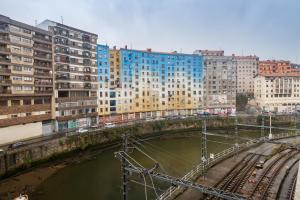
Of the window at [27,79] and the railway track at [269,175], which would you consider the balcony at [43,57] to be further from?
the railway track at [269,175]

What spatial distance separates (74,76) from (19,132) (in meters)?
24.4

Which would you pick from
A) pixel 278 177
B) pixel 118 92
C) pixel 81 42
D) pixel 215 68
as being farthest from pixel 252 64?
pixel 278 177

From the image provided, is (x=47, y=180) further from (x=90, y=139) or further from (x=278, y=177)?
(x=278, y=177)

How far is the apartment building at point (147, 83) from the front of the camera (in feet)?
311

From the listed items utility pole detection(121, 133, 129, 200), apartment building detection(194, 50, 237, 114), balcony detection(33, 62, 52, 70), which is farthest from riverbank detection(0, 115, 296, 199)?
apartment building detection(194, 50, 237, 114)

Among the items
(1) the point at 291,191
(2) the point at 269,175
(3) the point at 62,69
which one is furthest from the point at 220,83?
(1) the point at 291,191

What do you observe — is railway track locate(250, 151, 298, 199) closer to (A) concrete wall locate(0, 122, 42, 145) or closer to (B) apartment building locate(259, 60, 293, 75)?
(A) concrete wall locate(0, 122, 42, 145)

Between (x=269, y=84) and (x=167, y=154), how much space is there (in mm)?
84277

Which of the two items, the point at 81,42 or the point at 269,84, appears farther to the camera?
the point at 269,84

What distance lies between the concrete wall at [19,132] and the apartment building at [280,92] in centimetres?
10347

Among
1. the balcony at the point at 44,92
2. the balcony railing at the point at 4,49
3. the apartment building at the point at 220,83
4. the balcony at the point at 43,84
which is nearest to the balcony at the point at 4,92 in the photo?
the balcony at the point at 44,92

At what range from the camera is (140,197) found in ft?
126

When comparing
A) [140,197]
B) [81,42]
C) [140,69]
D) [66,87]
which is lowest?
[140,197]

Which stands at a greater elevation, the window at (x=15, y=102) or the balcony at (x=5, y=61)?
the balcony at (x=5, y=61)
